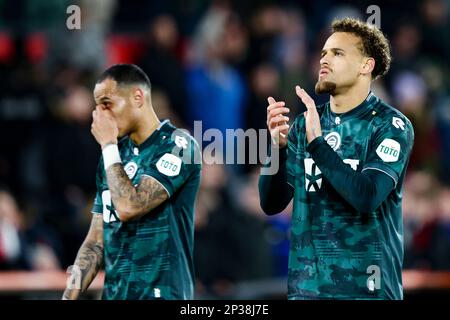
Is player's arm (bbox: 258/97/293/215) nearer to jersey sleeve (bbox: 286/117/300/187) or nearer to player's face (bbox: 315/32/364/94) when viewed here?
jersey sleeve (bbox: 286/117/300/187)

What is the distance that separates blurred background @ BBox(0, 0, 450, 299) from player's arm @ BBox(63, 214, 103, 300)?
2.47 m

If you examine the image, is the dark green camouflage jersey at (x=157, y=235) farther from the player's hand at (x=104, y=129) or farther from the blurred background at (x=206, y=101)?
the blurred background at (x=206, y=101)

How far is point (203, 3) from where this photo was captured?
13.8 meters

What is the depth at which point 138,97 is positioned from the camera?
6.55 metres

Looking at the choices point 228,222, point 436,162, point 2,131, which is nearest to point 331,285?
point 228,222

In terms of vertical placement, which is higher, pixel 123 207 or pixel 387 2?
pixel 387 2

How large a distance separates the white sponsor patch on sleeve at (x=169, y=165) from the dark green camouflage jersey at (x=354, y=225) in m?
0.79

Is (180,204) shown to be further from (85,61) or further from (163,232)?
(85,61)

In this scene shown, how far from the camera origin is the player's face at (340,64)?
602cm

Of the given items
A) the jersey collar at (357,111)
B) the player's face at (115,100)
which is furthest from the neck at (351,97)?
the player's face at (115,100)

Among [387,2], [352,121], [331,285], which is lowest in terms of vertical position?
[331,285]

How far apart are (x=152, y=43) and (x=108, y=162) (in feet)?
20.8

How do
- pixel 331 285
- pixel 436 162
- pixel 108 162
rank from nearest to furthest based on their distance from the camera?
pixel 331 285 < pixel 108 162 < pixel 436 162

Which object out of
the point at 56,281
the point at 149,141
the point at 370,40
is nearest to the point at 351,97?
the point at 370,40
